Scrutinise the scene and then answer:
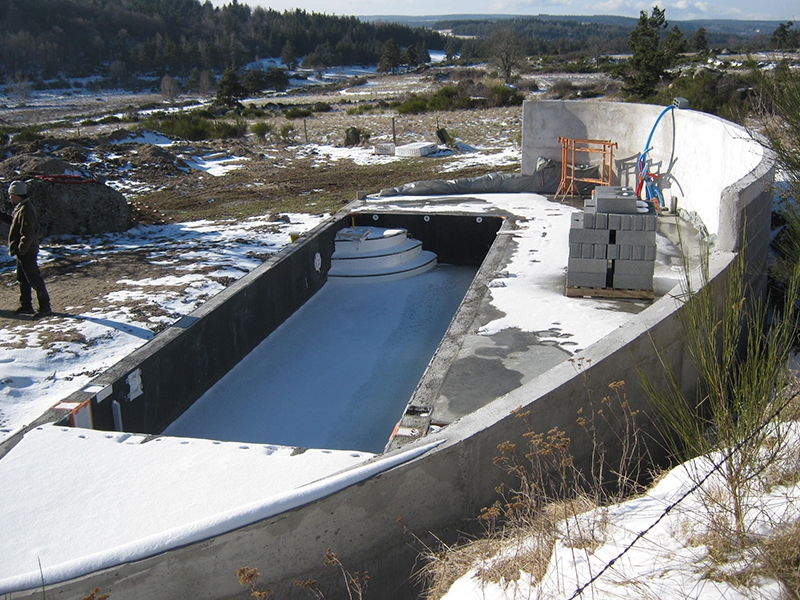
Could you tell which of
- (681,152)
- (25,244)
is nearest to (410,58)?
(681,152)

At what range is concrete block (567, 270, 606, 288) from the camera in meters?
8.22

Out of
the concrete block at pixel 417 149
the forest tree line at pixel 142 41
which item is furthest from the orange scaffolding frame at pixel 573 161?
the forest tree line at pixel 142 41

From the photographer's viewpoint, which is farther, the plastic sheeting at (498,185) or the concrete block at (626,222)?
the plastic sheeting at (498,185)

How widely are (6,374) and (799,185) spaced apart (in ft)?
25.1

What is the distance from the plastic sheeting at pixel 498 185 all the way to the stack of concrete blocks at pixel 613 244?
660 cm

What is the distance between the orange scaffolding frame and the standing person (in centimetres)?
946

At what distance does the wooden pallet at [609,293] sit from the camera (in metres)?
8.12

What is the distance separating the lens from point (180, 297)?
30.7ft

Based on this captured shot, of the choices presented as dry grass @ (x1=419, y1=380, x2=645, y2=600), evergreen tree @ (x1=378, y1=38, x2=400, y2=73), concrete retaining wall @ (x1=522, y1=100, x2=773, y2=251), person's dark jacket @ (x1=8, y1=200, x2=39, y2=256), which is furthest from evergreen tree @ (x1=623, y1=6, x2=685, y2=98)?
evergreen tree @ (x1=378, y1=38, x2=400, y2=73)

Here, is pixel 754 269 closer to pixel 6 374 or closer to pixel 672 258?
pixel 672 258

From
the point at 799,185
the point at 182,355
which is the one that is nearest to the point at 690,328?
the point at 799,185

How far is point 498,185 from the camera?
14.9 metres

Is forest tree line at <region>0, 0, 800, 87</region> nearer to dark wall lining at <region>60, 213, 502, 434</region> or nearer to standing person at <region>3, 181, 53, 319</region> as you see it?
dark wall lining at <region>60, 213, 502, 434</region>

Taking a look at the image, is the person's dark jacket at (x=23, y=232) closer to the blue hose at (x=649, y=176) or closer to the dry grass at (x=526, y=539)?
the dry grass at (x=526, y=539)
